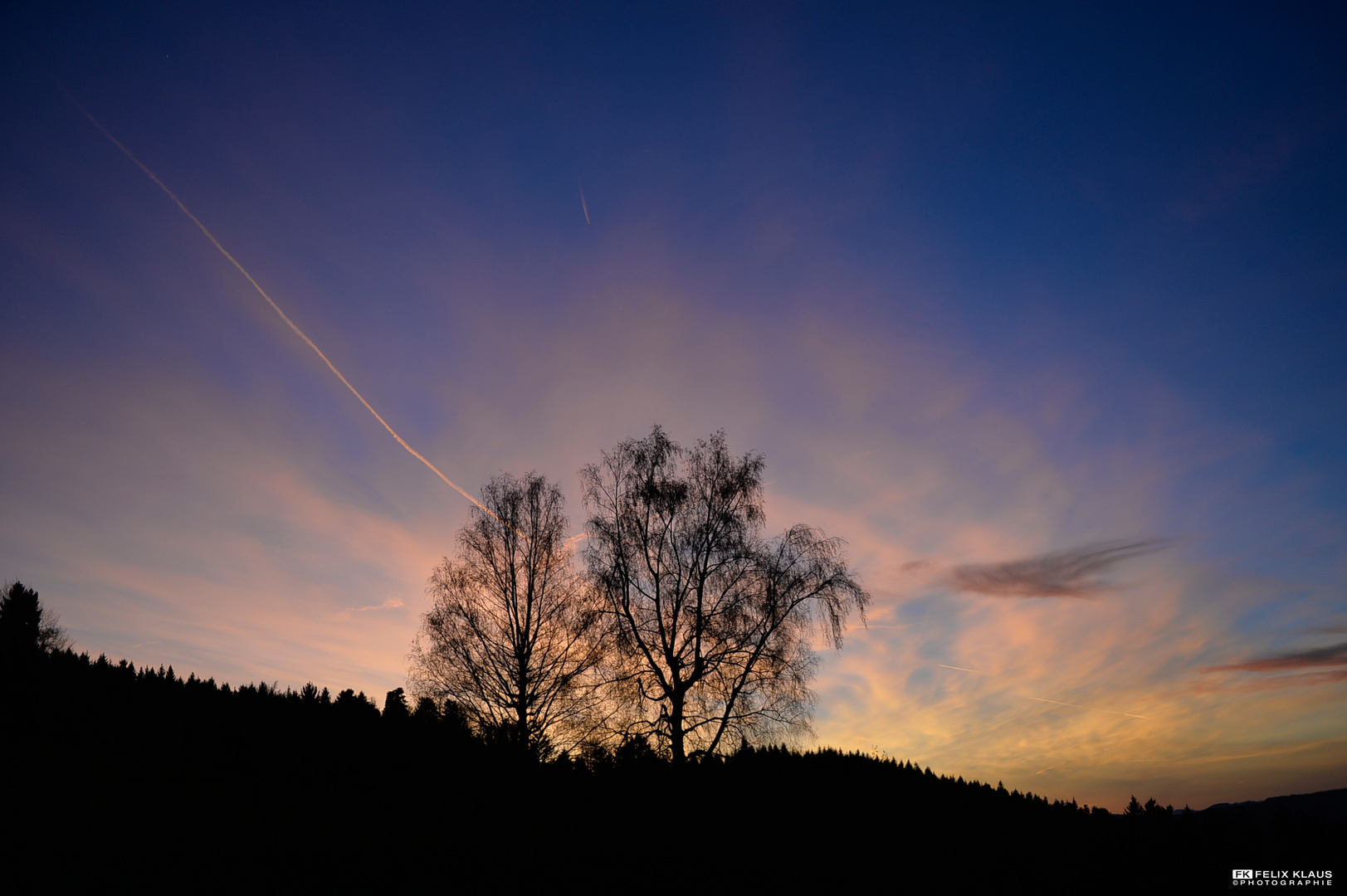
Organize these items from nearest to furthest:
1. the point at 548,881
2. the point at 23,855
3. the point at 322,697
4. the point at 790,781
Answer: the point at 23,855, the point at 548,881, the point at 790,781, the point at 322,697

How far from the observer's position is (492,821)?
10.4m

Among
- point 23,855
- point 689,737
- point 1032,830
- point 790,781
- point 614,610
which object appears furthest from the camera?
point 614,610

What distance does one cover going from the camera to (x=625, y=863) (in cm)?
958

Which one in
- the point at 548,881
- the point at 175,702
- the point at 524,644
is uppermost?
the point at 524,644

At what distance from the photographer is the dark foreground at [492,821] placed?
841cm

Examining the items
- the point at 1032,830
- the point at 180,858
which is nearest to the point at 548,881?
the point at 180,858

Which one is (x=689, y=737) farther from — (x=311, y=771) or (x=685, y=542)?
(x=311, y=771)

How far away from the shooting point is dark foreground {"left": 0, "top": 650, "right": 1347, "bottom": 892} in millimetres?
8414

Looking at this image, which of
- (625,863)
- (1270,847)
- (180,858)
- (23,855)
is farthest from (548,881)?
(1270,847)

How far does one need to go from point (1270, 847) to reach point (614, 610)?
666 inches

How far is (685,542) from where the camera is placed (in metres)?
22.5

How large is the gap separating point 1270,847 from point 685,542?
52.4ft

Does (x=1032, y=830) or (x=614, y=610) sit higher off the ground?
(x=614, y=610)

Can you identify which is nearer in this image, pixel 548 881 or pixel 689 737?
pixel 548 881
